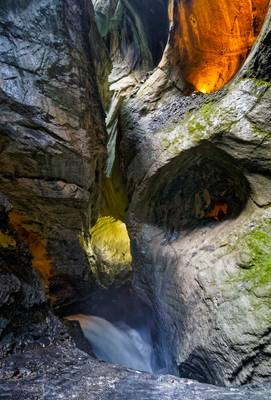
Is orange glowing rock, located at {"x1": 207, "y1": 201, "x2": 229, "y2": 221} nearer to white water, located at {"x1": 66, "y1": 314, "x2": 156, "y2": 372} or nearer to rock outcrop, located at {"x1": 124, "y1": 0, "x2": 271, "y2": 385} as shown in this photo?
rock outcrop, located at {"x1": 124, "y1": 0, "x2": 271, "y2": 385}

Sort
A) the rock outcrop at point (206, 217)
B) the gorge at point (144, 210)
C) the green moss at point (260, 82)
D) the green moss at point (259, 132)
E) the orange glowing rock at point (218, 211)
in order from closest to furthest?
the gorge at point (144, 210)
the rock outcrop at point (206, 217)
the green moss at point (259, 132)
the green moss at point (260, 82)
the orange glowing rock at point (218, 211)

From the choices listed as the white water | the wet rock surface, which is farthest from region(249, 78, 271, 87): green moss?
the white water

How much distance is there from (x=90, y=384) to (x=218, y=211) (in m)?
4.96

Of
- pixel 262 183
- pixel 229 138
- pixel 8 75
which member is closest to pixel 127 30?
pixel 8 75

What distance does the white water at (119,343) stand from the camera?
7.57 meters

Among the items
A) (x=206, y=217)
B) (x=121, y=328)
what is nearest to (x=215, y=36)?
(x=206, y=217)

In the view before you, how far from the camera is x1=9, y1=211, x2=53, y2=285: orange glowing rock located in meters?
6.78

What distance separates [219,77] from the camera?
325 inches

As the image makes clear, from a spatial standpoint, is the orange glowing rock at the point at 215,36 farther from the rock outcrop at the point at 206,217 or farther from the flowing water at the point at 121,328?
the flowing water at the point at 121,328

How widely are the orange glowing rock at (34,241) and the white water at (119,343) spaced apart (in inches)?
85.9

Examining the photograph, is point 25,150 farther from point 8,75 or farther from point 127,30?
point 127,30

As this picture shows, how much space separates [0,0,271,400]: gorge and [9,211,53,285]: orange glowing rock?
0.10ft

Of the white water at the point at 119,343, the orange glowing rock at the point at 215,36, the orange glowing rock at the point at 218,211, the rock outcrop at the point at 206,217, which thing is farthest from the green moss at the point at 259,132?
the white water at the point at 119,343

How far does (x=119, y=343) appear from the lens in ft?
27.7
